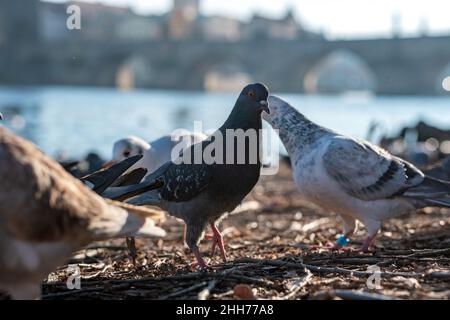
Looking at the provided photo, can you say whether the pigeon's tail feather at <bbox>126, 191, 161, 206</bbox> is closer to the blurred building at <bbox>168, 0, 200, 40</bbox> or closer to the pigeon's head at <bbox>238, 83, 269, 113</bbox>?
the pigeon's head at <bbox>238, 83, 269, 113</bbox>

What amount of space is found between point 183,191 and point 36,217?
2014 millimetres

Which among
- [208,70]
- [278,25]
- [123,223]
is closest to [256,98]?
[123,223]

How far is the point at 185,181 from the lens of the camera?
5.29 meters

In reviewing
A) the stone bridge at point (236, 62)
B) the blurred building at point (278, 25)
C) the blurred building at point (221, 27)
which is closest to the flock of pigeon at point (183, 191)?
the stone bridge at point (236, 62)

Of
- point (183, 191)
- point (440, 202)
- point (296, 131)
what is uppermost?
point (296, 131)

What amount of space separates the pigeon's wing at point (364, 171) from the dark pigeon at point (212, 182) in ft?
2.24

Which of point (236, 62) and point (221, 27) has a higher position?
point (221, 27)

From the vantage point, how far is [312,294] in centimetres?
383

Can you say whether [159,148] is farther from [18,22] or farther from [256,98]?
[18,22]

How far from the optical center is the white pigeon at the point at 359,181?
5.56 meters

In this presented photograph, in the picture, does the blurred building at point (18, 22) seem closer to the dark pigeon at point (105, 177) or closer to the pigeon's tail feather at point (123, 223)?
the dark pigeon at point (105, 177)

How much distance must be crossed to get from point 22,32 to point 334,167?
98976 millimetres
